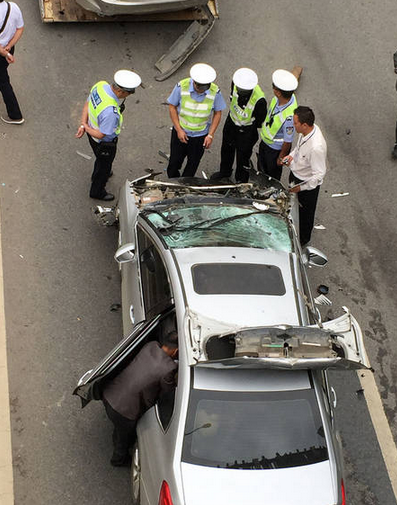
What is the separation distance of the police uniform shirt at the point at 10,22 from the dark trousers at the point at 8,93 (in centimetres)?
22

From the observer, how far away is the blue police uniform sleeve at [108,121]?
6.84 meters

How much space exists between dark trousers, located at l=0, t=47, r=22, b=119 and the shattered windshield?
2.73 meters

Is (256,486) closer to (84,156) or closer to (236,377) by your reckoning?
(236,377)

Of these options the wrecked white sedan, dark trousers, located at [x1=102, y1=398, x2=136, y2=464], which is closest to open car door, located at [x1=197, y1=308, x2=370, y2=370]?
the wrecked white sedan

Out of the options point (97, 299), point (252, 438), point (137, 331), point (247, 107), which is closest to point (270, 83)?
point (247, 107)

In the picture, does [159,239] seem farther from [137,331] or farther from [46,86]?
[46,86]

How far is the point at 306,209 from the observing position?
7.38 metres

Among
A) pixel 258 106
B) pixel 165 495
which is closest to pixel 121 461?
pixel 165 495

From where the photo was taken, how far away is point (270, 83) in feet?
30.6

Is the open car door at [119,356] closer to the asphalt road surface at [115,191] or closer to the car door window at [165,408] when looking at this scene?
the car door window at [165,408]

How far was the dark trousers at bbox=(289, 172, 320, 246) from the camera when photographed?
7238 mm

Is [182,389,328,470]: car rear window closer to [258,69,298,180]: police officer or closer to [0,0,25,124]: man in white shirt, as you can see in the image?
[258,69,298,180]: police officer

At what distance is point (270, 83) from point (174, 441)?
594 cm

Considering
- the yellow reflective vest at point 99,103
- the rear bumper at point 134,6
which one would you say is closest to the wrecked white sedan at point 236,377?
the yellow reflective vest at point 99,103
